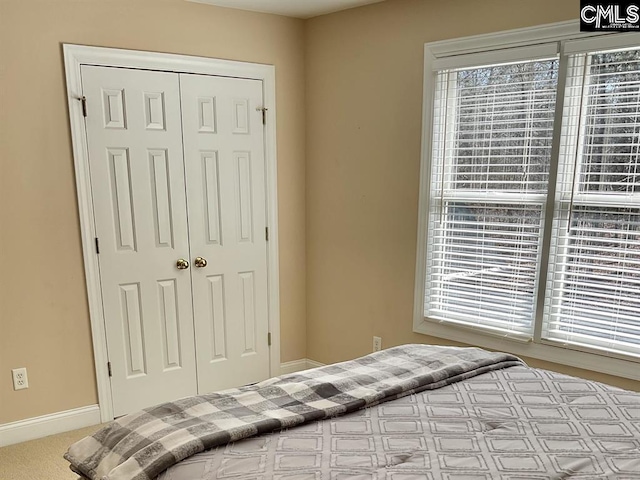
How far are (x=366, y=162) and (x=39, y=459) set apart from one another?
2521 millimetres

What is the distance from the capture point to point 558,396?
1801 millimetres

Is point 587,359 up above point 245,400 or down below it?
below

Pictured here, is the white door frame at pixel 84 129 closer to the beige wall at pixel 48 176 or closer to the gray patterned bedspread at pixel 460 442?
the beige wall at pixel 48 176

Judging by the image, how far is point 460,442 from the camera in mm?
1494

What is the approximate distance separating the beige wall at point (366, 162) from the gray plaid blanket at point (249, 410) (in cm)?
112

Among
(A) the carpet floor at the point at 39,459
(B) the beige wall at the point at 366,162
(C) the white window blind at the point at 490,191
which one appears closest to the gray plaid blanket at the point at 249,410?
(C) the white window blind at the point at 490,191

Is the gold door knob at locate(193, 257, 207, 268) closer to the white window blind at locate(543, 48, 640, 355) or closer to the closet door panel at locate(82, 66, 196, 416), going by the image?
the closet door panel at locate(82, 66, 196, 416)

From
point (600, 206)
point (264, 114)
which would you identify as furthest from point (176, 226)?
point (600, 206)

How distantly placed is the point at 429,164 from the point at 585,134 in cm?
85

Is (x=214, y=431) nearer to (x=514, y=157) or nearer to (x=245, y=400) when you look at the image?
(x=245, y=400)

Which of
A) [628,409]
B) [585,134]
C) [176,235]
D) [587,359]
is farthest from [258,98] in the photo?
[628,409]

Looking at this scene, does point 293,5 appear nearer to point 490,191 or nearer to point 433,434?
point 490,191

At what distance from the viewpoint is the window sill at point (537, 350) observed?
244 centimetres

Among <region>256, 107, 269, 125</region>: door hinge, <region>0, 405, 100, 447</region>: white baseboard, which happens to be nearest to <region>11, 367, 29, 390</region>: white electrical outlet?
<region>0, 405, 100, 447</region>: white baseboard
